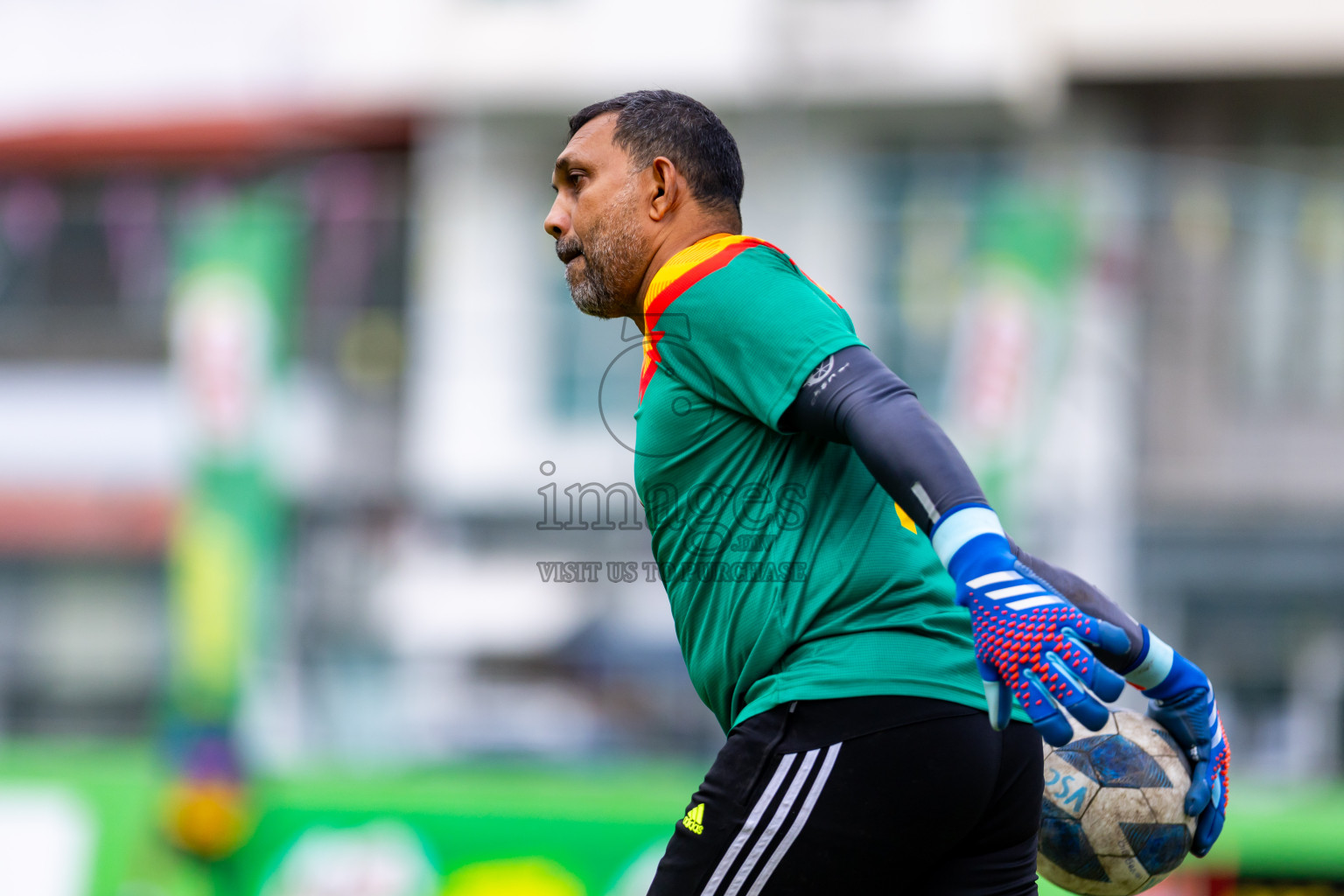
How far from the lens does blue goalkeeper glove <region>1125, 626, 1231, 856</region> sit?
2.90m

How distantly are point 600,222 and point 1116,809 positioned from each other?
5.18 ft

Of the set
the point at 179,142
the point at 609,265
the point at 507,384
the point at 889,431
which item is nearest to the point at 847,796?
the point at 889,431

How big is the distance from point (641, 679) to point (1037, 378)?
345 cm

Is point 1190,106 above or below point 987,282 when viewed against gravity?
above

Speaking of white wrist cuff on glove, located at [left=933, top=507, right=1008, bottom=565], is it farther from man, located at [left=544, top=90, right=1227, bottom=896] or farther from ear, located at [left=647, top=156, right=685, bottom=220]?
ear, located at [left=647, top=156, right=685, bottom=220]

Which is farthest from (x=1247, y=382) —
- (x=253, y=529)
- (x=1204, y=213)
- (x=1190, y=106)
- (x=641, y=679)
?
(x=253, y=529)

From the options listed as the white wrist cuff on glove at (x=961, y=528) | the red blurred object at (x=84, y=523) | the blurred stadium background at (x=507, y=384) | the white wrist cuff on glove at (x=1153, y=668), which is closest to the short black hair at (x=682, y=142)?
the white wrist cuff on glove at (x=961, y=528)

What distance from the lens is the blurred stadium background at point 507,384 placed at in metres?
9.38

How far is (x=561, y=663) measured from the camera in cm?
1167

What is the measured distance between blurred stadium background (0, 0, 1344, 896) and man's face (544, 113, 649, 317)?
9.26 ft

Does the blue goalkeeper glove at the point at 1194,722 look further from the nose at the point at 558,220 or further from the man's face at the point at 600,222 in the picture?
the nose at the point at 558,220

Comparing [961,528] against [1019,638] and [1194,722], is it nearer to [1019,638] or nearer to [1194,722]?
[1019,638]

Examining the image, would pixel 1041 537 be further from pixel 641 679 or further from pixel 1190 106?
pixel 1190 106

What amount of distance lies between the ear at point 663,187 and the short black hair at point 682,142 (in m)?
0.02
